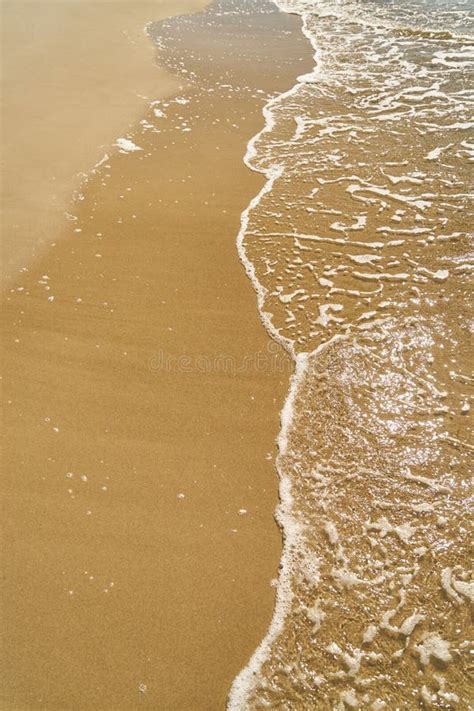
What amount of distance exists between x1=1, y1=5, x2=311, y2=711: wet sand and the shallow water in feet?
0.63

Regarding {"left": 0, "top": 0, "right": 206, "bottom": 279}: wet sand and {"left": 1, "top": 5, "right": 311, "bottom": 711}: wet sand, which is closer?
{"left": 1, "top": 5, "right": 311, "bottom": 711}: wet sand

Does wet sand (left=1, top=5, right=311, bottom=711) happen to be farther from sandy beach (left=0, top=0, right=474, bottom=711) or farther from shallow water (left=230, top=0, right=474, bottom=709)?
shallow water (left=230, top=0, right=474, bottom=709)

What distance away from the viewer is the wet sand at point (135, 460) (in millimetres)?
2551

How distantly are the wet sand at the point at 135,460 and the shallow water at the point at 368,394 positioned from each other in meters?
0.19

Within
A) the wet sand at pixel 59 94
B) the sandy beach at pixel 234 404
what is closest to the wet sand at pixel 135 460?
the sandy beach at pixel 234 404

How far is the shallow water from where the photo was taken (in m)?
2.55

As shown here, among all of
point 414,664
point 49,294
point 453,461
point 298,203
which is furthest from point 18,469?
point 298,203

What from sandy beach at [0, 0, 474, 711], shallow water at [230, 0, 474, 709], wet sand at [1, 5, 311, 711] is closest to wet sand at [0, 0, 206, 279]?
sandy beach at [0, 0, 474, 711]

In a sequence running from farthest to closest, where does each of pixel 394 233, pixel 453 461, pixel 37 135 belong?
pixel 37 135
pixel 394 233
pixel 453 461

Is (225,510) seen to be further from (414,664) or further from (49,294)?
(49,294)

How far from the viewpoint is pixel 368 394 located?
11.9 ft

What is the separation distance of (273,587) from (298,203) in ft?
12.9

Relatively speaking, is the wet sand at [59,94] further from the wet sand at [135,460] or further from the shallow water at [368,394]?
the shallow water at [368,394]

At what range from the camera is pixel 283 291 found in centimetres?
454
